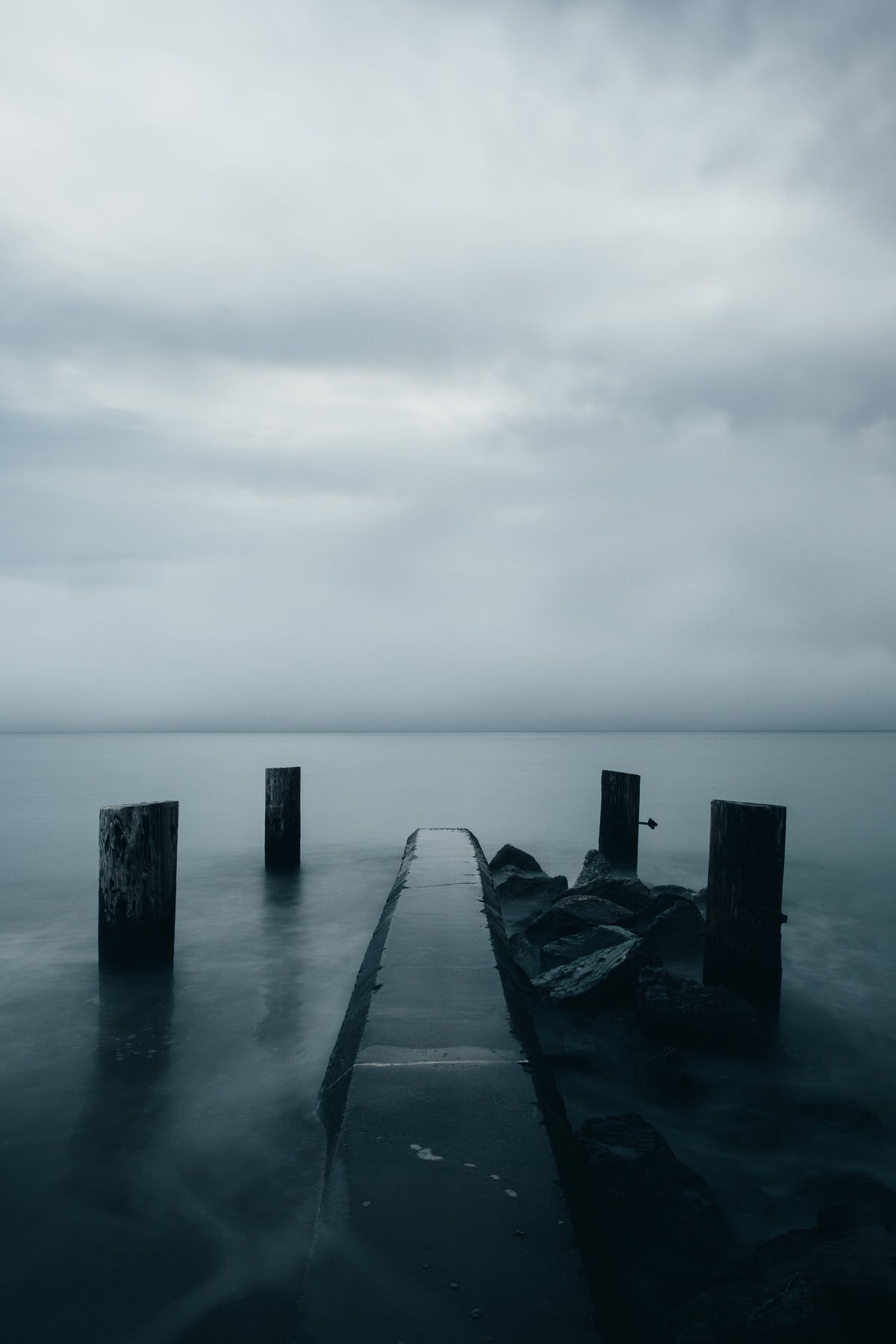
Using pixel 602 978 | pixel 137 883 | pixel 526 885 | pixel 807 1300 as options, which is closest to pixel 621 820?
pixel 526 885

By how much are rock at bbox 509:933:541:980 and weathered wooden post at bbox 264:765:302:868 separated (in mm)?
4607

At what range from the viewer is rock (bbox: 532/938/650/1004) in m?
5.75

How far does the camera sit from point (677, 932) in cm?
764

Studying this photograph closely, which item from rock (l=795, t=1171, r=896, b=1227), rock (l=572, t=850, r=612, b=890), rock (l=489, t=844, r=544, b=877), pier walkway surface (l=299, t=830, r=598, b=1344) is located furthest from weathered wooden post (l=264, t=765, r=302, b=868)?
rock (l=795, t=1171, r=896, b=1227)

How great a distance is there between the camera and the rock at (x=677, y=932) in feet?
24.4

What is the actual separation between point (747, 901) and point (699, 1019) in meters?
0.87

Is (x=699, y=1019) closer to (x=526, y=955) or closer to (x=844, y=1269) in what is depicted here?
(x=526, y=955)

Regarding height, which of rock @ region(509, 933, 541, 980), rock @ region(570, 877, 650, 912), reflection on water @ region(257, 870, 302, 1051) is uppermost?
rock @ region(570, 877, 650, 912)

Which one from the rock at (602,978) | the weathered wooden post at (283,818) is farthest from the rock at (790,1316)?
the weathered wooden post at (283,818)

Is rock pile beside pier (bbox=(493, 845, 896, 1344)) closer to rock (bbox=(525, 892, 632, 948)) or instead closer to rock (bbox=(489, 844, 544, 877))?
rock (bbox=(525, 892, 632, 948))

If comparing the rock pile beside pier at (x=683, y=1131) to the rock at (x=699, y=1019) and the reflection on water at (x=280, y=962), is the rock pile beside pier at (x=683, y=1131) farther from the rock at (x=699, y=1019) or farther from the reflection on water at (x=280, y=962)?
the reflection on water at (x=280, y=962)

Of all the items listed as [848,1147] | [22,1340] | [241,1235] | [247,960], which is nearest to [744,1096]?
[848,1147]

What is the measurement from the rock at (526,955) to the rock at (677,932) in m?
1.10

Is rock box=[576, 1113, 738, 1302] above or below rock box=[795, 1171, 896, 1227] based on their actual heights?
above
